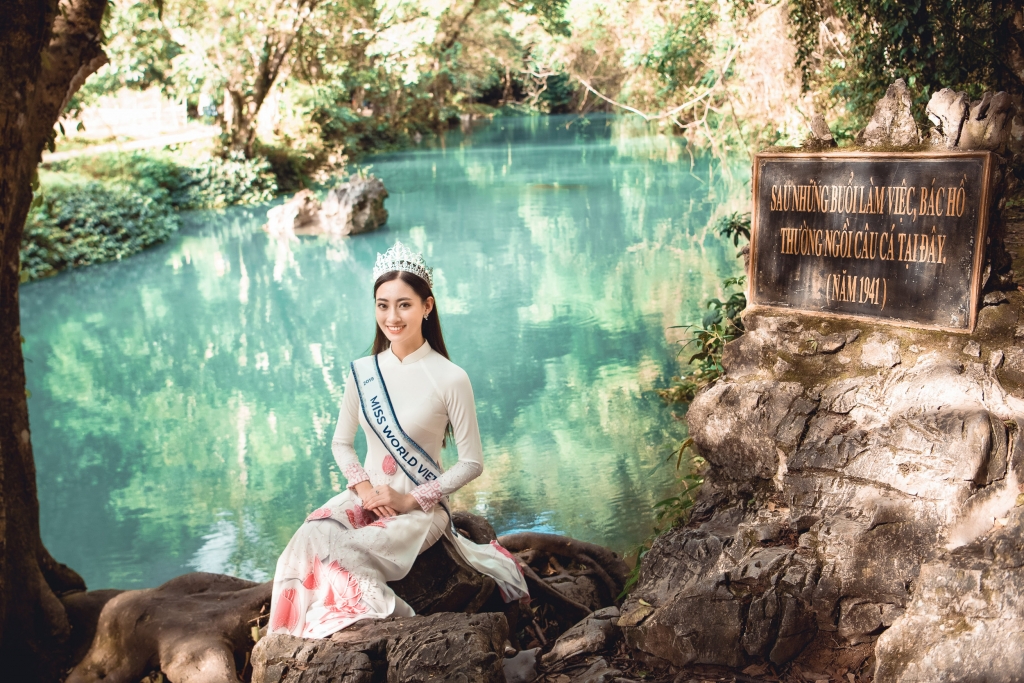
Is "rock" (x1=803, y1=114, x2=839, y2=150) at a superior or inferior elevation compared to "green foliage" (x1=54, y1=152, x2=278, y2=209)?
superior

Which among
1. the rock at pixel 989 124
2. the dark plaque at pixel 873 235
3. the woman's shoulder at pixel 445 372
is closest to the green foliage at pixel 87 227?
the woman's shoulder at pixel 445 372

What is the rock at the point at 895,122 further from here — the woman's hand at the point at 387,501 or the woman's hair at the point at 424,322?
the woman's hand at the point at 387,501

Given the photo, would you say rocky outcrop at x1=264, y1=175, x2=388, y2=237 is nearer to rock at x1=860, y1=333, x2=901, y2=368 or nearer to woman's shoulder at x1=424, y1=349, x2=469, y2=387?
woman's shoulder at x1=424, y1=349, x2=469, y2=387

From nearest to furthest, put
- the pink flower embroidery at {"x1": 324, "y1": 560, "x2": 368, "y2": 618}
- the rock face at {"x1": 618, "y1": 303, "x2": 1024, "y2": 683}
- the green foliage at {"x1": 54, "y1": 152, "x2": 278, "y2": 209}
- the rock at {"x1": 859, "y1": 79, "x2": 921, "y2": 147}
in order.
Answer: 1. the rock face at {"x1": 618, "y1": 303, "x2": 1024, "y2": 683}
2. the pink flower embroidery at {"x1": 324, "y1": 560, "x2": 368, "y2": 618}
3. the rock at {"x1": 859, "y1": 79, "x2": 921, "y2": 147}
4. the green foliage at {"x1": 54, "y1": 152, "x2": 278, "y2": 209}

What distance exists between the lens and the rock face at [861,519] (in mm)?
2930

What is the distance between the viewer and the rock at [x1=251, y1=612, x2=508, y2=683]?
283 centimetres

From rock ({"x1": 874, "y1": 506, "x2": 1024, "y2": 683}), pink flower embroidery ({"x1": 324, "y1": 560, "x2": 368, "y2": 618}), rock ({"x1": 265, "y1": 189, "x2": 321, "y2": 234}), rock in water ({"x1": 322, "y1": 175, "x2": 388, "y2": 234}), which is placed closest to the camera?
rock ({"x1": 874, "y1": 506, "x2": 1024, "y2": 683})

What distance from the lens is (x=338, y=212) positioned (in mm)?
16703

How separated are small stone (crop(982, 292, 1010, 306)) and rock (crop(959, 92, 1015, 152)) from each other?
0.54 meters

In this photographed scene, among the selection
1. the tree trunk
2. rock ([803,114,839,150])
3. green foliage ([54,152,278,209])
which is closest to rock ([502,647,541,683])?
Answer: the tree trunk

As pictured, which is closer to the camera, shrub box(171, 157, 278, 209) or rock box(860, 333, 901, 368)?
rock box(860, 333, 901, 368)

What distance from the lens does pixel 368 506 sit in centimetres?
329

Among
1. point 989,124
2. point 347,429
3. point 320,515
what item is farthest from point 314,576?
point 989,124

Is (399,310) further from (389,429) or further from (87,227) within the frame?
(87,227)
